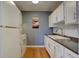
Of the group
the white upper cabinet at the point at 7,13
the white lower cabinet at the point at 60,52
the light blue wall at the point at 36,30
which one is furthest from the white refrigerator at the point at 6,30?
the light blue wall at the point at 36,30

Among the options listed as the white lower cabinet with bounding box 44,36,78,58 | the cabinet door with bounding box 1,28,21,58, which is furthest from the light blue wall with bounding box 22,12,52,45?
the cabinet door with bounding box 1,28,21,58

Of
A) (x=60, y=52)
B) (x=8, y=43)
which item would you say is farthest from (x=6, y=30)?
(x=60, y=52)

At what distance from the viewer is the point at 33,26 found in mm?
8000

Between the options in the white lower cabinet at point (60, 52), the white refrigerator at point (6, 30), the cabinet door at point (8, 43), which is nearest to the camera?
the white refrigerator at point (6, 30)

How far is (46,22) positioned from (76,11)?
5.62 metres

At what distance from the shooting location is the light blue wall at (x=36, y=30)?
7922 millimetres

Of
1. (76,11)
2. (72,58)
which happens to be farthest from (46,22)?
(72,58)

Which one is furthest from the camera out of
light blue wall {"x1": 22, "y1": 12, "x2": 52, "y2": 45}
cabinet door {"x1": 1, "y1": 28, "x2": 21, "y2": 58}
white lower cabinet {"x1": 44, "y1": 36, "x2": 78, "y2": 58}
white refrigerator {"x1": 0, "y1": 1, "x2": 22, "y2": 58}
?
light blue wall {"x1": 22, "y1": 12, "x2": 52, "y2": 45}

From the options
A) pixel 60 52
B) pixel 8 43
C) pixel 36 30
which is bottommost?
pixel 60 52

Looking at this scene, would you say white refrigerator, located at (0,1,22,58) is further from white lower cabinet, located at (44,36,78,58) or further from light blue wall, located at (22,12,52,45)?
light blue wall, located at (22,12,52,45)

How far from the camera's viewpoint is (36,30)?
7988 millimetres

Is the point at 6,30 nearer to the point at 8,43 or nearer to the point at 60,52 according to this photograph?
the point at 8,43

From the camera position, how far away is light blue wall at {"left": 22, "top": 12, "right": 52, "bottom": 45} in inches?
312

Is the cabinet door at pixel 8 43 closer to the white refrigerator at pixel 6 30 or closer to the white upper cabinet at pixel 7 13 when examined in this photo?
the white refrigerator at pixel 6 30
